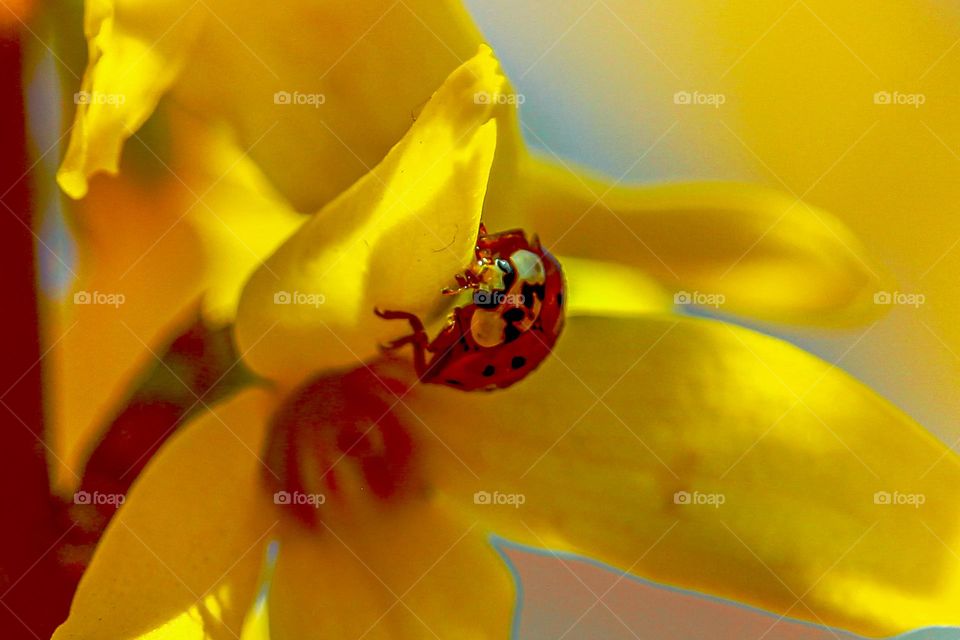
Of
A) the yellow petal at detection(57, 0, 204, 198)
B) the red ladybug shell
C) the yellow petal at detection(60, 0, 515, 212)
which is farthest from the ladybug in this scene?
the yellow petal at detection(57, 0, 204, 198)

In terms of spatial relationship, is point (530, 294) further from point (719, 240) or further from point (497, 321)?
point (719, 240)

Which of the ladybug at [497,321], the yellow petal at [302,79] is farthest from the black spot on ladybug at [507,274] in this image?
the yellow petal at [302,79]

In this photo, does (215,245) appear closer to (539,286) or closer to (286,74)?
(286,74)

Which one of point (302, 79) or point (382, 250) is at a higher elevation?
point (302, 79)

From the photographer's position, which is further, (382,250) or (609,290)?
(609,290)

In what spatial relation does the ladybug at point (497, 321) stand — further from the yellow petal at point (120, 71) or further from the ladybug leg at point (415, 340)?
the yellow petal at point (120, 71)

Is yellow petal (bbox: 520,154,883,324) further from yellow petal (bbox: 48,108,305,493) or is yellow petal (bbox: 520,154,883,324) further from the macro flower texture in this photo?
yellow petal (bbox: 48,108,305,493)

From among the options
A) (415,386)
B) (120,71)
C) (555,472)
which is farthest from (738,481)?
(120,71)
